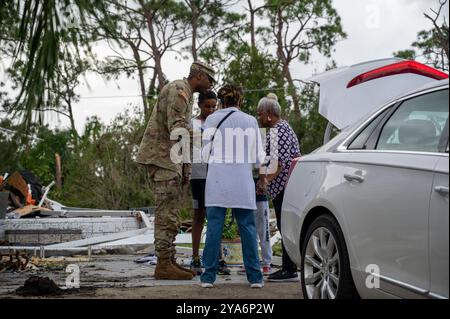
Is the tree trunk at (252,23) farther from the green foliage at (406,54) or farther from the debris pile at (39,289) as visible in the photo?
the debris pile at (39,289)

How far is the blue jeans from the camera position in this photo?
6.94 m

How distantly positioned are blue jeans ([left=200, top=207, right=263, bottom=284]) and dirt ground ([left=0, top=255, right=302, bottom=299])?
0.61ft

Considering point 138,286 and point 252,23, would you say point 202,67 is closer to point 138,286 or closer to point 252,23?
point 138,286

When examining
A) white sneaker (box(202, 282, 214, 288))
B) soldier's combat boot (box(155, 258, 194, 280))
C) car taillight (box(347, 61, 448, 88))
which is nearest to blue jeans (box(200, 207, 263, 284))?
white sneaker (box(202, 282, 214, 288))

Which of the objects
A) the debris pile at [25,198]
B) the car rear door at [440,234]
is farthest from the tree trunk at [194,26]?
the car rear door at [440,234]

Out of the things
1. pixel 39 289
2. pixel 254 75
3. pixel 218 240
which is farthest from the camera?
pixel 254 75

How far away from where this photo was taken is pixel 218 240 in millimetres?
6969

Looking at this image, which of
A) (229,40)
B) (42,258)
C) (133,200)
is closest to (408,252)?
(42,258)

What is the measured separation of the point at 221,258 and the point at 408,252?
4624mm

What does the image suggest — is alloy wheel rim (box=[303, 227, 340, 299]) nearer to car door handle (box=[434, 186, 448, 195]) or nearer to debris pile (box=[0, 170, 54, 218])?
car door handle (box=[434, 186, 448, 195])

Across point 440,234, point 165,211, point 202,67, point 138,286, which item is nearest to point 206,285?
point 138,286

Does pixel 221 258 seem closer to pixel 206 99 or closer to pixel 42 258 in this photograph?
pixel 206 99

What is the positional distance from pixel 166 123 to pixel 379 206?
357 cm
